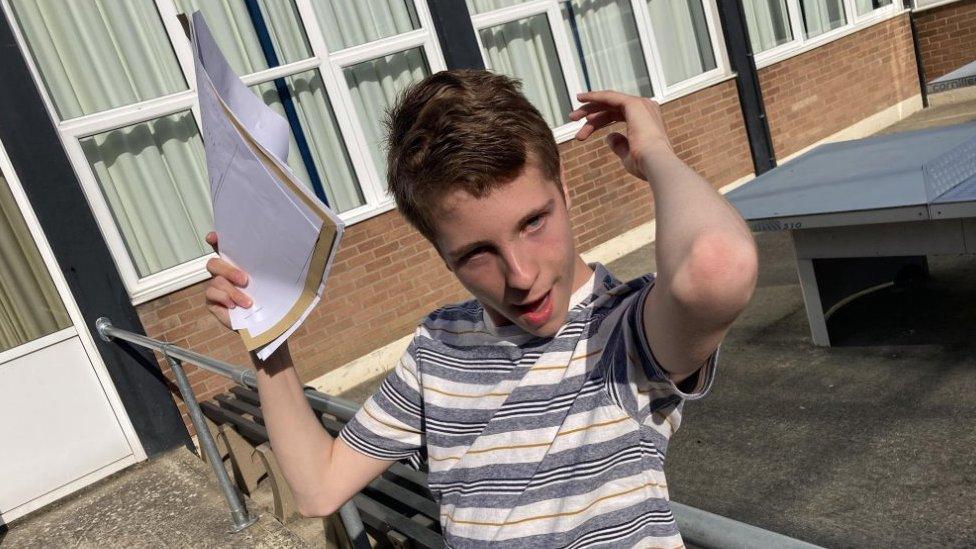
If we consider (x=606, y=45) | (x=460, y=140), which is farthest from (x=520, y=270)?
Result: (x=606, y=45)

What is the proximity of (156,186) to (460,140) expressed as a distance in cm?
494

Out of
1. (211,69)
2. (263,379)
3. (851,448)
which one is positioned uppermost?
(211,69)

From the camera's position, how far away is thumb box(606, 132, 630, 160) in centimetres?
111

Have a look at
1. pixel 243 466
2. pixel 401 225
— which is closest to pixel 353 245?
pixel 401 225

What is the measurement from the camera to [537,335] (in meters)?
1.11

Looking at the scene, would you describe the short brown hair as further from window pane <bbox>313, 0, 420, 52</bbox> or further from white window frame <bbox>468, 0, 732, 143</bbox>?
white window frame <bbox>468, 0, 732, 143</bbox>

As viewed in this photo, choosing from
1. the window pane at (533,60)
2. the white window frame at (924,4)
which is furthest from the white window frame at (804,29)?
the window pane at (533,60)

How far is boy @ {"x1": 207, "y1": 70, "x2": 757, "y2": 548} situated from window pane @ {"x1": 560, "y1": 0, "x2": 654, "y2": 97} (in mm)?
6806

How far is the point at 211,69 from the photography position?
113 centimetres

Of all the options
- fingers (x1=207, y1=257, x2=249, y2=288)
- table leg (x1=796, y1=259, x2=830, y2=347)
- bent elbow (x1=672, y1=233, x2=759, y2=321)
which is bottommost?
table leg (x1=796, y1=259, x2=830, y2=347)

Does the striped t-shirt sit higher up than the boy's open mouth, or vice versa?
the boy's open mouth

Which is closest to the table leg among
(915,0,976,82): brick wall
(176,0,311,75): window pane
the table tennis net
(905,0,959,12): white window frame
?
the table tennis net

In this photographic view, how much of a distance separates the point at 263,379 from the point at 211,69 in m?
0.55

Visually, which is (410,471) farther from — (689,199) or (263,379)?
(689,199)
